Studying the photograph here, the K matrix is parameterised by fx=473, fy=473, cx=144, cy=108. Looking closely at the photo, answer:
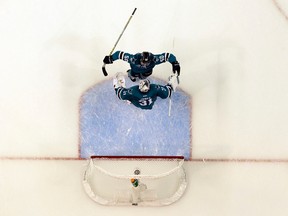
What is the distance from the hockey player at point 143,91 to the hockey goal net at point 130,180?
2.37 ft

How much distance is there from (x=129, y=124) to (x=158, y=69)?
0.66m

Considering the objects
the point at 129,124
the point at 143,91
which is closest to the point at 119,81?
the point at 143,91

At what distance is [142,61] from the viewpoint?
4387mm

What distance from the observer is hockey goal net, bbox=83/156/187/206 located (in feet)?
16.5

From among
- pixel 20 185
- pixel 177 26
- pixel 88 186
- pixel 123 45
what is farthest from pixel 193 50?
pixel 20 185

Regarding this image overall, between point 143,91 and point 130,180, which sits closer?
point 143,91

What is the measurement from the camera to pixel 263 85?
5.05 metres

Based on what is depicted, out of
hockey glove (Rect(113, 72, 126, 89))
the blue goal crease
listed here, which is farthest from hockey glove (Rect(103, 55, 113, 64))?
the blue goal crease

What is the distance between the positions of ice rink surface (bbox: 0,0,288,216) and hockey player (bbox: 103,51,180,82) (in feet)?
1.43

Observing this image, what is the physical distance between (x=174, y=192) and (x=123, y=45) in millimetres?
1667

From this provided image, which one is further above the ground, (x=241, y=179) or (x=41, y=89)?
(x=41, y=89)

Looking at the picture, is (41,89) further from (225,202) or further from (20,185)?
(225,202)

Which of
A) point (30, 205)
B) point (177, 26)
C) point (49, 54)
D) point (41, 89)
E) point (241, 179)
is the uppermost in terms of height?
point (177, 26)

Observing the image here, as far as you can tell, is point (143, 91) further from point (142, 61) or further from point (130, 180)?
point (130, 180)
